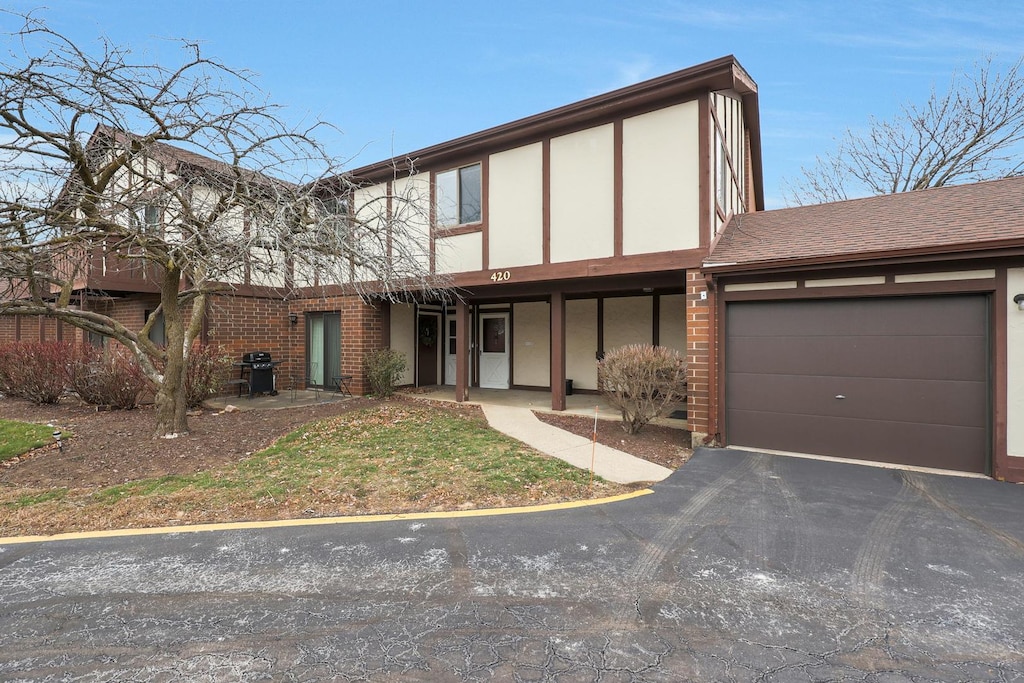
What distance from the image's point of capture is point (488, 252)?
10.2 metres

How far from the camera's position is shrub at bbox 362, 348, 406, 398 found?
39.2ft

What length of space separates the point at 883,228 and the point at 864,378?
2455 millimetres

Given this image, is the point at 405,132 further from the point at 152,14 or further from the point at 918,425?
the point at 918,425

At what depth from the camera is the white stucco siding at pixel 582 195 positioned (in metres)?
8.72

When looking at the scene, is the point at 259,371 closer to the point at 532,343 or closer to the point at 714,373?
the point at 532,343

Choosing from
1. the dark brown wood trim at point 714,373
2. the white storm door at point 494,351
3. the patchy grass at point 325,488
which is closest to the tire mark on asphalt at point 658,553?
the patchy grass at point 325,488

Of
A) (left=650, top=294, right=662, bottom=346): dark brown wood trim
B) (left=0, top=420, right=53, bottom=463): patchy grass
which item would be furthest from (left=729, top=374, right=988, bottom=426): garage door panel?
(left=0, top=420, right=53, bottom=463): patchy grass

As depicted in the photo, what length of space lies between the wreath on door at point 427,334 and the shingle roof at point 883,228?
8.28 m

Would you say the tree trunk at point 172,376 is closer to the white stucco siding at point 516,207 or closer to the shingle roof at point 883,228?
the white stucco siding at point 516,207

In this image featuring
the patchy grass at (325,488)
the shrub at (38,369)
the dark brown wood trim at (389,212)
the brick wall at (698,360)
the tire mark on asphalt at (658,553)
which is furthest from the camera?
the shrub at (38,369)

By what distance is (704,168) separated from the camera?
7.72 metres

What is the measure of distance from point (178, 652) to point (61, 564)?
1.81 m

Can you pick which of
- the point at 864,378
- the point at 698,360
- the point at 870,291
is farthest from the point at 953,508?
the point at 698,360

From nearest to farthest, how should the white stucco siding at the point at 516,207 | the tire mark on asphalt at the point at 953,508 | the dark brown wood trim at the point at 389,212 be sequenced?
the tire mark on asphalt at the point at 953,508 → the dark brown wood trim at the point at 389,212 → the white stucco siding at the point at 516,207
